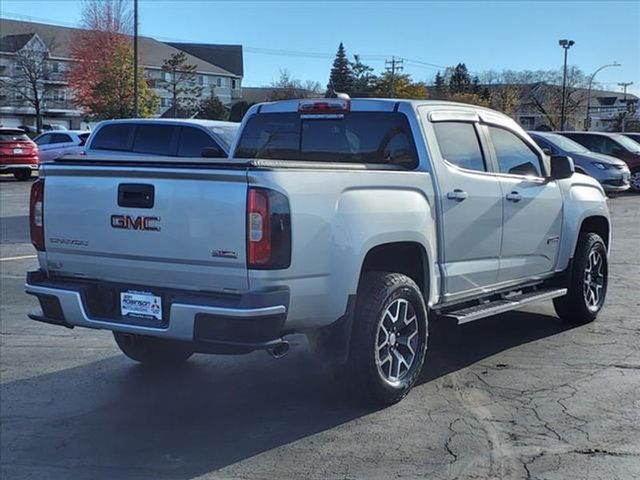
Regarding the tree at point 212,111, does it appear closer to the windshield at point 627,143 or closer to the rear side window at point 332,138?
the windshield at point 627,143

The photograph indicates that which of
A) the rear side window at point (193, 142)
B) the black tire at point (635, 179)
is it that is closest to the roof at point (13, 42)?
the black tire at point (635, 179)

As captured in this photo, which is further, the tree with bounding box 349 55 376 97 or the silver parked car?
the tree with bounding box 349 55 376 97

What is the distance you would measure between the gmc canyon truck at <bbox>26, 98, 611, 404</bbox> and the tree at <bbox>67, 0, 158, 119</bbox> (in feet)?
145

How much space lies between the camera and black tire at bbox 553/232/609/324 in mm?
7168

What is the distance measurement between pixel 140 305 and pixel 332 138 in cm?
214

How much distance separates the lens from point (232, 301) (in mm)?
4188

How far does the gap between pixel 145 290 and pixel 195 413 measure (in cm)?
101

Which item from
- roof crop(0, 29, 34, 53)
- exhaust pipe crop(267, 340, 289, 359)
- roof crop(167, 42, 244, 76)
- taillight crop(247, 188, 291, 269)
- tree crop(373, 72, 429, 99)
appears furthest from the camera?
roof crop(167, 42, 244, 76)

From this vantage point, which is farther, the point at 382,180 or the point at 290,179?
the point at 382,180

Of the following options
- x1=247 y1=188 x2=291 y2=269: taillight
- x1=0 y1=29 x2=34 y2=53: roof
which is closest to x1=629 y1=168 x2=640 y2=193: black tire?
x1=247 y1=188 x2=291 y2=269: taillight

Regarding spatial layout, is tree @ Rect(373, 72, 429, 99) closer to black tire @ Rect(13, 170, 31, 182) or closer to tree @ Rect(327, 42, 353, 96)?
tree @ Rect(327, 42, 353, 96)

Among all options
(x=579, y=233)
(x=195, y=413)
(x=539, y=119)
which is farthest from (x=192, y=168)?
(x=539, y=119)

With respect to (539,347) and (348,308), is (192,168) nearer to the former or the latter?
(348,308)

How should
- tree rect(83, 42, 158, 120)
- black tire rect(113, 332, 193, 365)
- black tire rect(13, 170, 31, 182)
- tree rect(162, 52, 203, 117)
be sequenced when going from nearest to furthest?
black tire rect(113, 332, 193, 365) → black tire rect(13, 170, 31, 182) → tree rect(83, 42, 158, 120) → tree rect(162, 52, 203, 117)
